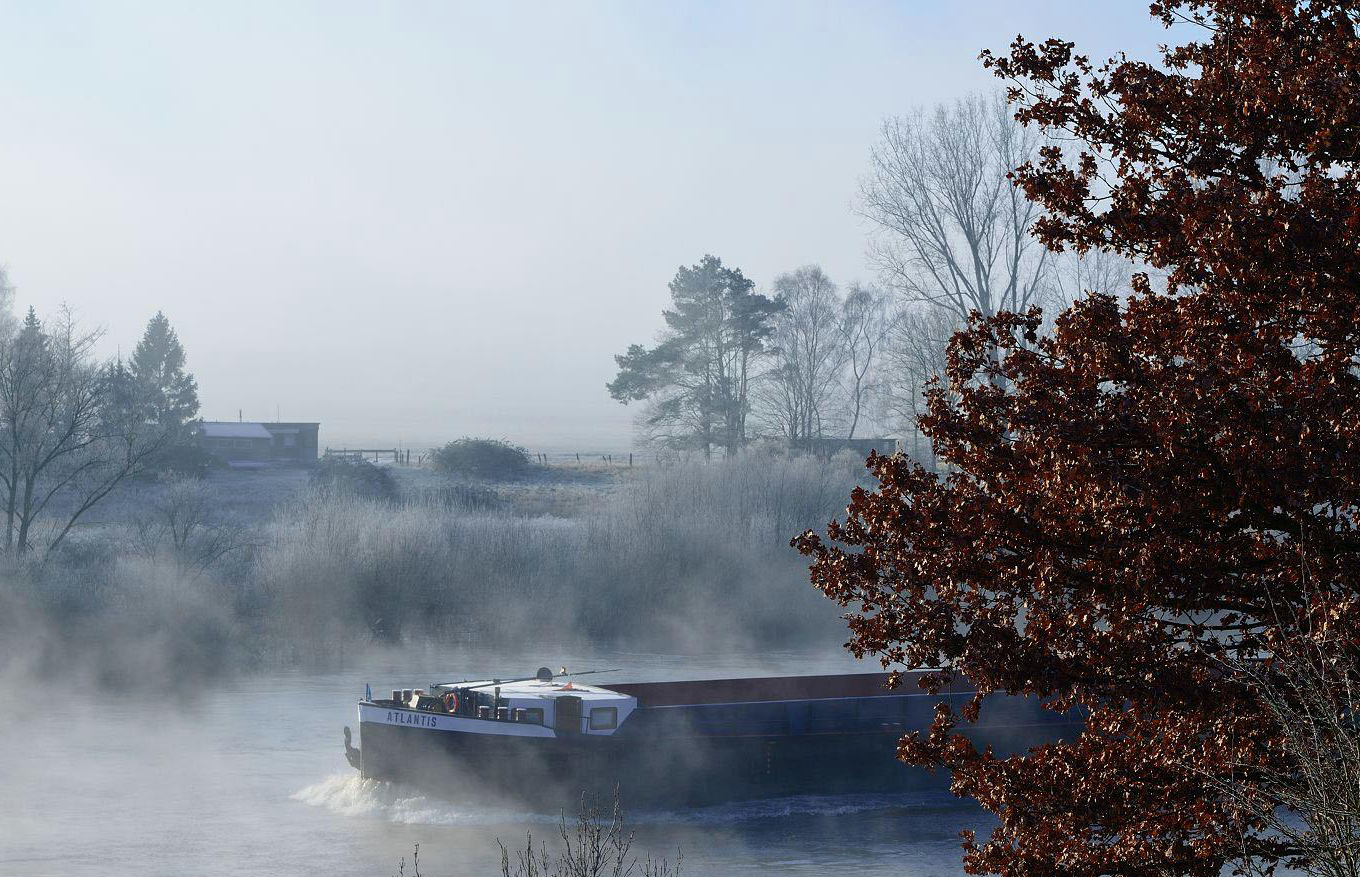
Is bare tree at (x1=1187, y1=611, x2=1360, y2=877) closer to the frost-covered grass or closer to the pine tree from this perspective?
the frost-covered grass

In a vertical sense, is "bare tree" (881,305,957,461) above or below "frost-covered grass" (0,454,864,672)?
above

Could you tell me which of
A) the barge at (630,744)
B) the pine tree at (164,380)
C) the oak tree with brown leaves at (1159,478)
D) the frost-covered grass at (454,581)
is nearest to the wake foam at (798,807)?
the barge at (630,744)

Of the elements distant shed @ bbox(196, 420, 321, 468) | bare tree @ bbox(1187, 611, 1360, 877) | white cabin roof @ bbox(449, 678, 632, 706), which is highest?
distant shed @ bbox(196, 420, 321, 468)

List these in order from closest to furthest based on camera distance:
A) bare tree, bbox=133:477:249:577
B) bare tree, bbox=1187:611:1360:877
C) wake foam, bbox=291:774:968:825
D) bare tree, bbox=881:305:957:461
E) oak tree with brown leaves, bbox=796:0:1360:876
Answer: bare tree, bbox=1187:611:1360:877 < oak tree with brown leaves, bbox=796:0:1360:876 < wake foam, bbox=291:774:968:825 < bare tree, bbox=133:477:249:577 < bare tree, bbox=881:305:957:461

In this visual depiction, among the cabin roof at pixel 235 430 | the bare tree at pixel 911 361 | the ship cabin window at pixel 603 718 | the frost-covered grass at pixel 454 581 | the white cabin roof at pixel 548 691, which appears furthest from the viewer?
the cabin roof at pixel 235 430

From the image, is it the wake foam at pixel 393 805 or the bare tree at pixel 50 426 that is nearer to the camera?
the wake foam at pixel 393 805

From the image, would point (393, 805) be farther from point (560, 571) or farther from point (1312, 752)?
point (1312, 752)

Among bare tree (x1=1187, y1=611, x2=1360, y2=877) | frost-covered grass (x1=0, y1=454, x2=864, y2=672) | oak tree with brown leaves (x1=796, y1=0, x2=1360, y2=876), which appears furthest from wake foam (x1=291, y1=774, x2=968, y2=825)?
bare tree (x1=1187, y1=611, x2=1360, y2=877)

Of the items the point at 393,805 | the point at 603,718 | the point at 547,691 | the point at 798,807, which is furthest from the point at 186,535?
the point at 798,807

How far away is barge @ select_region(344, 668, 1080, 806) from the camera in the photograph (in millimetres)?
28672

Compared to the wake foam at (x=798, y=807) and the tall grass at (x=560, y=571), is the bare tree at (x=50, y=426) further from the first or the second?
the wake foam at (x=798, y=807)

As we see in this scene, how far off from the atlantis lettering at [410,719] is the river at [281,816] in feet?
4.37

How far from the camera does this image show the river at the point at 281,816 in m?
24.0

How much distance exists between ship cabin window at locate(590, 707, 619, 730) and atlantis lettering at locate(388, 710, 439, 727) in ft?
10.5
